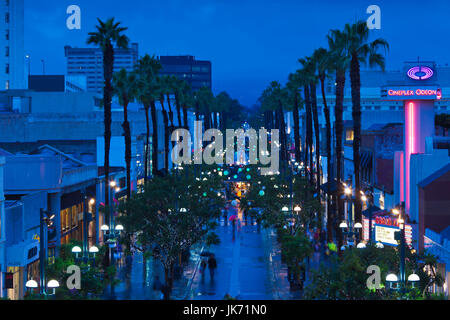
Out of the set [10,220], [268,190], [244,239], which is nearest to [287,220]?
[244,239]

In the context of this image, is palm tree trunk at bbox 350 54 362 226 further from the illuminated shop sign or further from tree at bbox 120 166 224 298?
tree at bbox 120 166 224 298

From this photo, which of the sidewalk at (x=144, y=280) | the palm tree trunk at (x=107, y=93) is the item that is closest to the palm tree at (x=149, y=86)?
the palm tree trunk at (x=107, y=93)

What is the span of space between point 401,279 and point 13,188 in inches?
995

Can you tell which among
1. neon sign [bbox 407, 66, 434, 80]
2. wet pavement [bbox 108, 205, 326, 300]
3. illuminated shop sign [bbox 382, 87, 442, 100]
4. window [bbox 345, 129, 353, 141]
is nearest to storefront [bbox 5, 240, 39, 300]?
wet pavement [bbox 108, 205, 326, 300]

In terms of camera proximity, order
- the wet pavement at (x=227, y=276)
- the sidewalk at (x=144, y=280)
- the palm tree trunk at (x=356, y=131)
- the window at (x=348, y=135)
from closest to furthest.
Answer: the sidewalk at (x=144, y=280)
the wet pavement at (x=227, y=276)
the palm tree trunk at (x=356, y=131)
the window at (x=348, y=135)

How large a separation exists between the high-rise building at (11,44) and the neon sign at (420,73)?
2881 inches

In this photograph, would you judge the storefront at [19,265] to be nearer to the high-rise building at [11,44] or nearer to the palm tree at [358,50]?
the palm tree at [358,50]

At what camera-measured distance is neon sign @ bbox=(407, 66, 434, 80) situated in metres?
44.6

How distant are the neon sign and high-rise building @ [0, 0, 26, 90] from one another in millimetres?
73180

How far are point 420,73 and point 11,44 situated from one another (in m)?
73.6

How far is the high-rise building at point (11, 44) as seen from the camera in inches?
4031

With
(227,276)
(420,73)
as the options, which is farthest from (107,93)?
(420,73)
